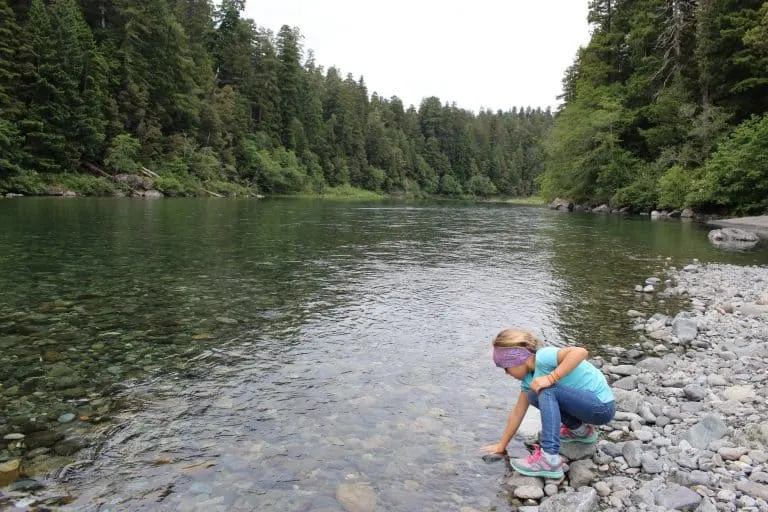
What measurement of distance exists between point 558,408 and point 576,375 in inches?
13.1

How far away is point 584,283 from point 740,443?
8765 mm

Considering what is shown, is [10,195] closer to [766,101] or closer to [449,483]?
[449,483]

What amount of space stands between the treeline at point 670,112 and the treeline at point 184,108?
1200 centimetres

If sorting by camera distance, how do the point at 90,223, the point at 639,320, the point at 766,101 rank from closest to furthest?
the point at 639,320, the point at 90,223, the point at 766,101

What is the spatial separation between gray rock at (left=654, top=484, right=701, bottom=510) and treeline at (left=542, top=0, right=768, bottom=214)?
3225cm

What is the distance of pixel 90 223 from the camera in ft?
73.3

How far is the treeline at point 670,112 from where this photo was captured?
104ft

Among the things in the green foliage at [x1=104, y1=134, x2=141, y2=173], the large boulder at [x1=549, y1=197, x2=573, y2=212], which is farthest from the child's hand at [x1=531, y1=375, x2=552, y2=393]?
the green foliage at [x1=104, y1=134, x2=141, y2=173]

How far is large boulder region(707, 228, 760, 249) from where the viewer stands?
20750 millimetres

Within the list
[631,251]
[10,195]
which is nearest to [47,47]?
[10,195]

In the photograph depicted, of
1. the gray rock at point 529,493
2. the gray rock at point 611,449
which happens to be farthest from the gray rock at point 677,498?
the gray rock at point 529,493

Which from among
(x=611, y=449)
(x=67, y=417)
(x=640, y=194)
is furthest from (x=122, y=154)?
(x=611, y=449)

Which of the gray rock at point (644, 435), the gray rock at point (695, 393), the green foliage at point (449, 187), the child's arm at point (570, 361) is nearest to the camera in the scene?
the child's arm at point (570, 361)

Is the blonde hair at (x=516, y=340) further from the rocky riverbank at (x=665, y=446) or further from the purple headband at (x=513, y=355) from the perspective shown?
the rocky riverbank at (x=665, y=446)
